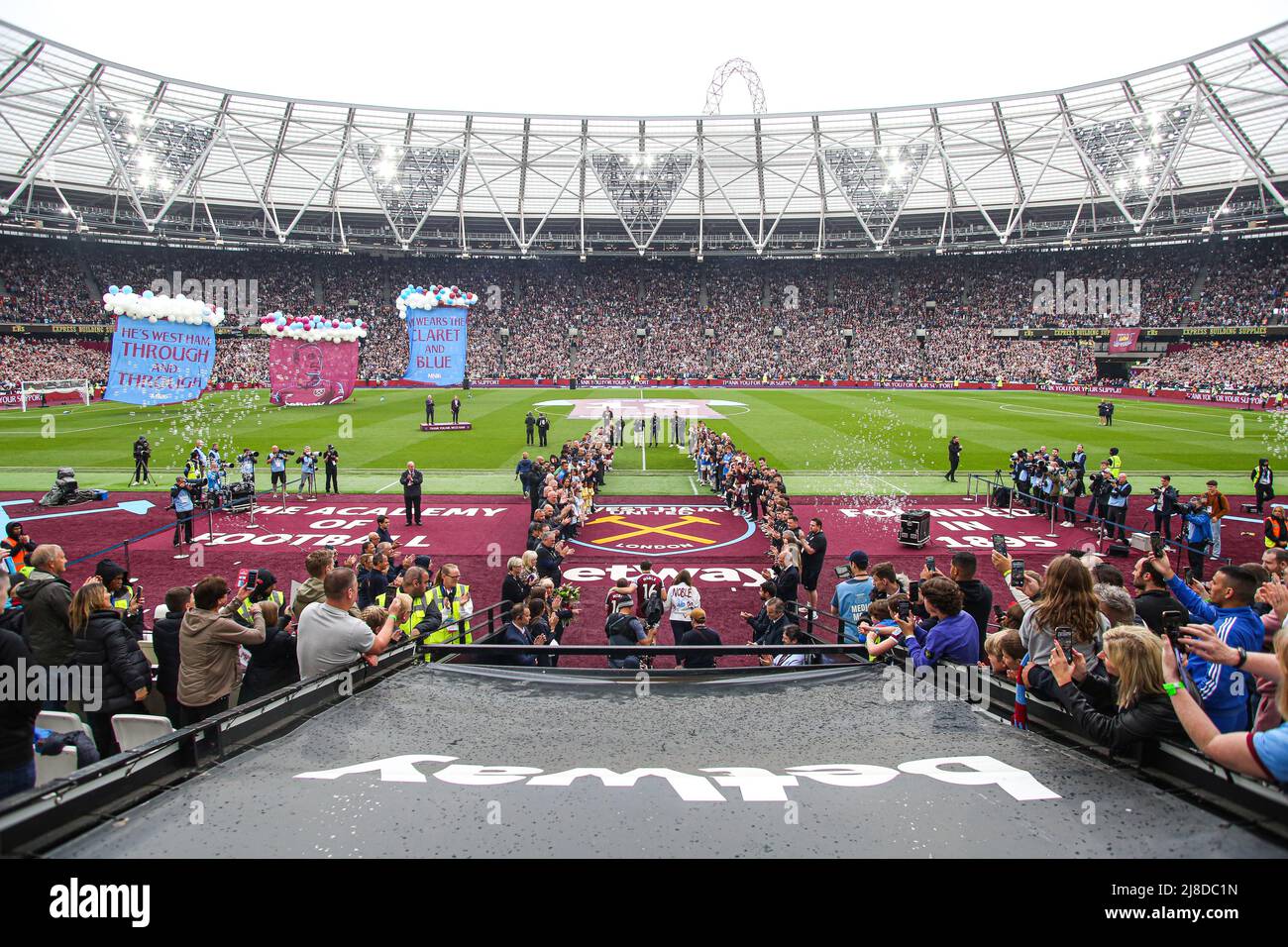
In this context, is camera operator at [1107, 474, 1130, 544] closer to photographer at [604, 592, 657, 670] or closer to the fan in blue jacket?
the fan in blue jacket

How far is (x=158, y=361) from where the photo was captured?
96.2 feet

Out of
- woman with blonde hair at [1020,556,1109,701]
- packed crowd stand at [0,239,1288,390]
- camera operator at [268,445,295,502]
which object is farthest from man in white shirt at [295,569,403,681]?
packed crowd stand at [0,239,1288,390]

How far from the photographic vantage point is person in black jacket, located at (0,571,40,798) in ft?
13.6

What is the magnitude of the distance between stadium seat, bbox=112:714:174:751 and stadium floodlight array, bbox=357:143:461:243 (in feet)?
219

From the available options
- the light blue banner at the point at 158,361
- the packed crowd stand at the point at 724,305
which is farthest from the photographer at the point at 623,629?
the packed crowd stand at the point at 724,305

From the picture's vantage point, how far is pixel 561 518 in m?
15.8

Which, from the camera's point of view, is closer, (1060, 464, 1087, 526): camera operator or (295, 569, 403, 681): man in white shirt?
(295, 569, 403, 681): man in white shirt

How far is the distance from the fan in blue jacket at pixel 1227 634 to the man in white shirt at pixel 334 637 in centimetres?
555

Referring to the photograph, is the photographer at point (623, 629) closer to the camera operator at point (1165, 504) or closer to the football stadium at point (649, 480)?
the football stadium at point (649, 480)

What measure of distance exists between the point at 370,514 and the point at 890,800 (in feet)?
63.5

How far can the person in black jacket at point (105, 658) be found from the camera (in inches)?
230

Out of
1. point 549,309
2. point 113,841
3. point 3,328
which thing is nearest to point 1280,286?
point 549,309
